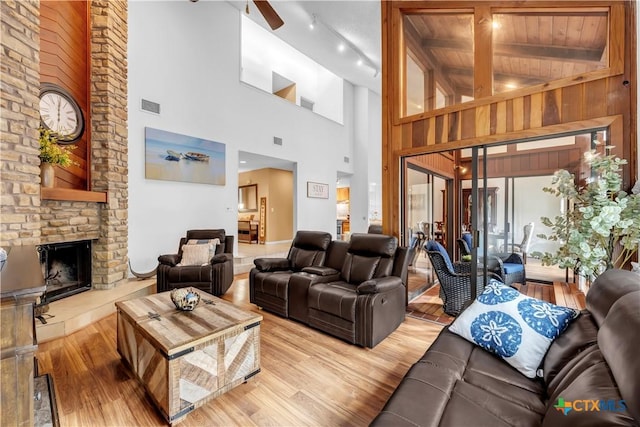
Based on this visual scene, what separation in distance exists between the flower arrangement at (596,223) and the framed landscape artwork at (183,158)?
5.13m

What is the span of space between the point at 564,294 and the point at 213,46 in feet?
22.3

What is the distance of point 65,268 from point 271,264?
8.71 ft

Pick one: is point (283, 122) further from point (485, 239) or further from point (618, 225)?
point (618, 225)

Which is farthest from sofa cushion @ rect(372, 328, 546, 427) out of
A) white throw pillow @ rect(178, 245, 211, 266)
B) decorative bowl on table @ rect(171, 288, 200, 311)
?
white throw pillow @ rect(178, 245, 211, 266)

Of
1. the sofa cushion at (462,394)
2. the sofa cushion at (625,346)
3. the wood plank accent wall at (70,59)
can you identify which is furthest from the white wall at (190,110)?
the sofa cushion at (625,346)

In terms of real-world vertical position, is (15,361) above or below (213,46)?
below

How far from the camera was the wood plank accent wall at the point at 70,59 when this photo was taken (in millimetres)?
3393

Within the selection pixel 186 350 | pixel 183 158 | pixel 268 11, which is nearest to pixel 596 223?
pixel 186 350

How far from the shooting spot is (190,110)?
5.09m

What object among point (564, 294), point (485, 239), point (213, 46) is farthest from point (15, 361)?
point (213, 46)

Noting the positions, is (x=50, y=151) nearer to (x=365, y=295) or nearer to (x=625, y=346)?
(x=365, y=295)

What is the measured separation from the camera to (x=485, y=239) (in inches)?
123

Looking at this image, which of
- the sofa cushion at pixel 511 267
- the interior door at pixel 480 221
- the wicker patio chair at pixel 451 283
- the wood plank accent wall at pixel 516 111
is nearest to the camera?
the wood plank accent wall at pixel 516 111

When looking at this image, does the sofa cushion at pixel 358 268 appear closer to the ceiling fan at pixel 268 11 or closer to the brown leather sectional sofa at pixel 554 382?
the brown leather sectional sofa at pixel 554 382
